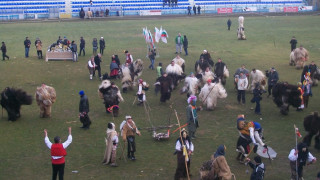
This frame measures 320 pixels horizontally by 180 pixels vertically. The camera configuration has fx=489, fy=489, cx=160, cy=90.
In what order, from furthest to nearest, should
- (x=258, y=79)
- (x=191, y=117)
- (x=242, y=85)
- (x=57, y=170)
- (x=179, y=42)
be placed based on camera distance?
(x=179, y=42) < (x=258, y=79) < (x=242, y=85) < (x=191, y=117) < (x=57, y=170)

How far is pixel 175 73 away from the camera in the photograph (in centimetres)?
2175

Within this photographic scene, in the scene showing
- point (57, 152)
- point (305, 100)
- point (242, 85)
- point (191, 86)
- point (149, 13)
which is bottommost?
point (57, 152)

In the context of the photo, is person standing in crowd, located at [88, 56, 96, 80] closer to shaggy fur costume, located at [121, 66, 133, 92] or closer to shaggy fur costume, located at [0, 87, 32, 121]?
shaggy fur costume, located at [121, 66, 133, 92]

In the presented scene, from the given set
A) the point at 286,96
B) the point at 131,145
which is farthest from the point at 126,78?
the point at 131,145

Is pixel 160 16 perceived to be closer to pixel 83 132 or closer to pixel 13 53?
pixel 13 53

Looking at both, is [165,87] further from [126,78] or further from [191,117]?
[191,117]

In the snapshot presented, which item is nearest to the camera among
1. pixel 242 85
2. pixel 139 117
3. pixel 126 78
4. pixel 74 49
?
pixel 139 117

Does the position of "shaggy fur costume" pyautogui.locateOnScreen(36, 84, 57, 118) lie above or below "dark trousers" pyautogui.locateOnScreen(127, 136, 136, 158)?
above

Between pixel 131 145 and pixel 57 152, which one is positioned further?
pixel 131 145

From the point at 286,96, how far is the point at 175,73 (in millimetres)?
5622

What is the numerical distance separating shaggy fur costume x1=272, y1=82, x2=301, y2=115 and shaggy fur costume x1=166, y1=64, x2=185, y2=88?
5.01 meters

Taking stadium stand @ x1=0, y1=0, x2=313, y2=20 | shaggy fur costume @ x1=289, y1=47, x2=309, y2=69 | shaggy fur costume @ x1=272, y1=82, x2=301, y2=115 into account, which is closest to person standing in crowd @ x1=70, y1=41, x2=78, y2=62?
shaggy fur costume @ x1=289, y1=47, x2=309, y2=69

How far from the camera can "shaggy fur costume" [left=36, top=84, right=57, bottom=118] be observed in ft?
57.9

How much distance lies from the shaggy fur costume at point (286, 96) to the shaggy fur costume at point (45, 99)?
8.32 metres
